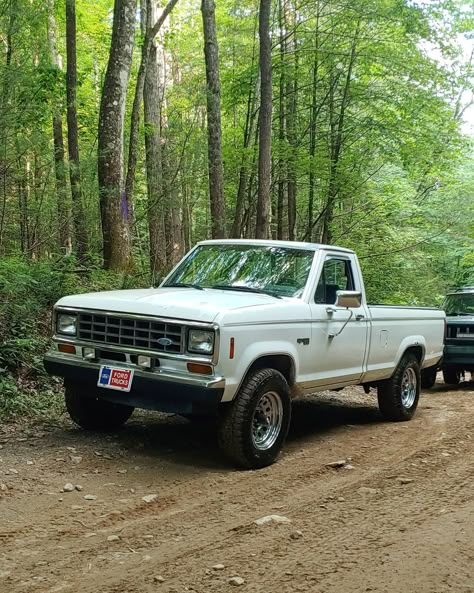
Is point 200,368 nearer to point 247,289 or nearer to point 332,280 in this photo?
point 247,289

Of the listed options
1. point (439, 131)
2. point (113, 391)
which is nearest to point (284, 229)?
point (439, 131)

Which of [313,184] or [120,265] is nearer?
[120,265]

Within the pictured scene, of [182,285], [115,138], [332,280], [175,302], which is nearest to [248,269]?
[182,285]

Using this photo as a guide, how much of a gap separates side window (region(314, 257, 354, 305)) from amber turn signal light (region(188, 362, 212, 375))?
1835mm

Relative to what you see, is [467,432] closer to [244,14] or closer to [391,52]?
[391,52]

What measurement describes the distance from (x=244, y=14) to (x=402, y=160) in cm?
756

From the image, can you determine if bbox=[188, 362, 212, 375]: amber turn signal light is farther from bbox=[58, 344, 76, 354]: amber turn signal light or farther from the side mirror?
the side mirror

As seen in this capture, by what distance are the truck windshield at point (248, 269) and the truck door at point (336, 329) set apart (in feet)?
0.85

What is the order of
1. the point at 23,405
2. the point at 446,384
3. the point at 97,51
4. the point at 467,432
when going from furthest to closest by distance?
the point at 97,51, the point at 446,384, the point at 467,432, the point at 23,405

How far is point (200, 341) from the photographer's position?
5.34 m

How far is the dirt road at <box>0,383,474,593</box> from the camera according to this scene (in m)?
3.51

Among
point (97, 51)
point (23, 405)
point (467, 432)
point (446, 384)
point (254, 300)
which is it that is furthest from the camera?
point (97, 51)

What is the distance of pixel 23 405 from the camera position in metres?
7.05

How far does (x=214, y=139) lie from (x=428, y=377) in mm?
6512
